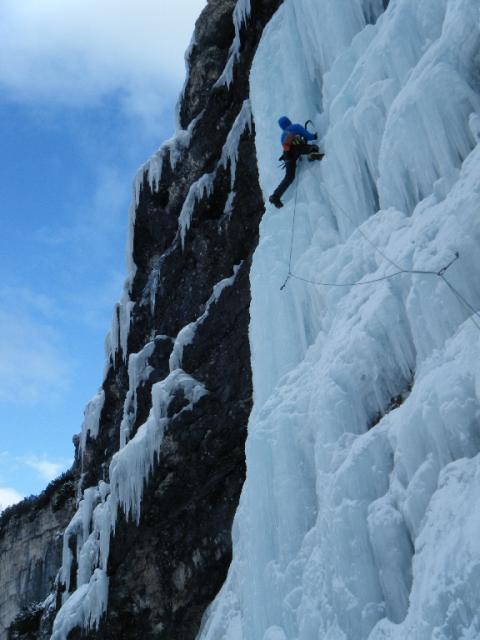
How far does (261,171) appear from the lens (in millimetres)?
8273

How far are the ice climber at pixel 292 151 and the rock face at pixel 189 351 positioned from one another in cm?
241

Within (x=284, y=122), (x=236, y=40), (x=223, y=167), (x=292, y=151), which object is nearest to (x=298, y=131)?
(x=292, y=151)

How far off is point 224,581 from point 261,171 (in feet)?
18.1

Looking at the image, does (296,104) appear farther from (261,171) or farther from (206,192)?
(206,192)

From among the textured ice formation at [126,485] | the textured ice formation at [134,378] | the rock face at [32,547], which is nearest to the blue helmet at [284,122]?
the textured ice formation at [126,485]

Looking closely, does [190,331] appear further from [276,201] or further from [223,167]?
[276,201]

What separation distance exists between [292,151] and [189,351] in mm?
4167

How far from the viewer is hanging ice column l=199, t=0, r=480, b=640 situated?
12.0ft

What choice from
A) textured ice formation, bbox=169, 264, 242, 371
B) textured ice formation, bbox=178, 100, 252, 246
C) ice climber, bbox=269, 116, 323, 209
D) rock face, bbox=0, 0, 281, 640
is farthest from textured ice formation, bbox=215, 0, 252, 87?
ice climber, bbox=269, 116, 323, 209

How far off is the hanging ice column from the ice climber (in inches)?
5.1

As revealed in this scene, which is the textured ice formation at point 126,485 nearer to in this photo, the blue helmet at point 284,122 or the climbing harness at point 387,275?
the climbing harness at point 387,275

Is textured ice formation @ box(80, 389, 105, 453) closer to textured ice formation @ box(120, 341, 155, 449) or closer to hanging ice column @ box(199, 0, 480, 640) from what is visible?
textured ice formation @ box(120, 341, 155, 449)

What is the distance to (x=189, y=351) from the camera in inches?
400

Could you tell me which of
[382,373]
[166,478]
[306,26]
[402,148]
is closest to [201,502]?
[166,478]
